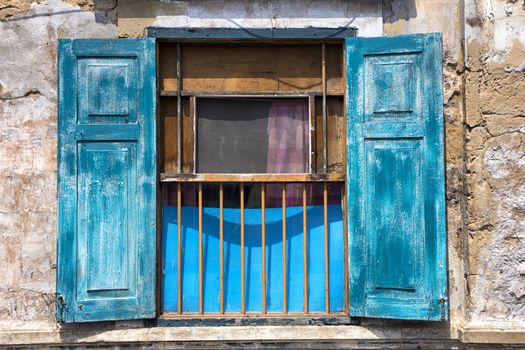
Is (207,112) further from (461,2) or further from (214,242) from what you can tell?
(461,2)

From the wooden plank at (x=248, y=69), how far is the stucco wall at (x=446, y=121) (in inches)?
6.9

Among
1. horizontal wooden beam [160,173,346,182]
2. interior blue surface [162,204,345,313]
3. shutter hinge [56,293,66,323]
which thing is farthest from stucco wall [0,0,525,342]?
horizontal wooden beam [160,173,346,182]

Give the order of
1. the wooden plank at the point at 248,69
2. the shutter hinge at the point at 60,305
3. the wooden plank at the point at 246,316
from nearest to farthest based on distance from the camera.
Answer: the shutter hinge at the point at 60,305
the wooden plank at the point at 246,316
the wooden plank at the point at 248,69

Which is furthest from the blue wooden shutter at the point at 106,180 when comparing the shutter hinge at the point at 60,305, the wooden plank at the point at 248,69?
the wooden plank at the point at 248,69

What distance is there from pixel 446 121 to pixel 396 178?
0.52 m

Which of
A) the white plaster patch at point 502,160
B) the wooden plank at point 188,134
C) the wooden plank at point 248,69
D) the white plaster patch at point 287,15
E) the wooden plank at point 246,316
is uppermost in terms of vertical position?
the white plaster patch at point 287,15

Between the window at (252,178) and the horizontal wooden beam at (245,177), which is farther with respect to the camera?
the horizontal wooden beam at (245,177)

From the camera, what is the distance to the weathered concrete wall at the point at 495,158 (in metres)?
4.20

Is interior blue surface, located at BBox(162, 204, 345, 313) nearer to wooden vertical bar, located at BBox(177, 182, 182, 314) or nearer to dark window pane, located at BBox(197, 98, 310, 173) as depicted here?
wooden vertical bar, located at BBox(177, 182, 182, 314)

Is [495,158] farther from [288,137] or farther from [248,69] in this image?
[248,69]

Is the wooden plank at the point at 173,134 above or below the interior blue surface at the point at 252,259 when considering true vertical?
above

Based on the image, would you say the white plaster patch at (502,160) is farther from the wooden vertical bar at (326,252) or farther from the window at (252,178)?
the wooden vertical bar at (326,252)

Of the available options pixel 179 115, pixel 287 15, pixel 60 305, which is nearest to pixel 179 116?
pixel 179 115

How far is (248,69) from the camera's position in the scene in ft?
14.5
